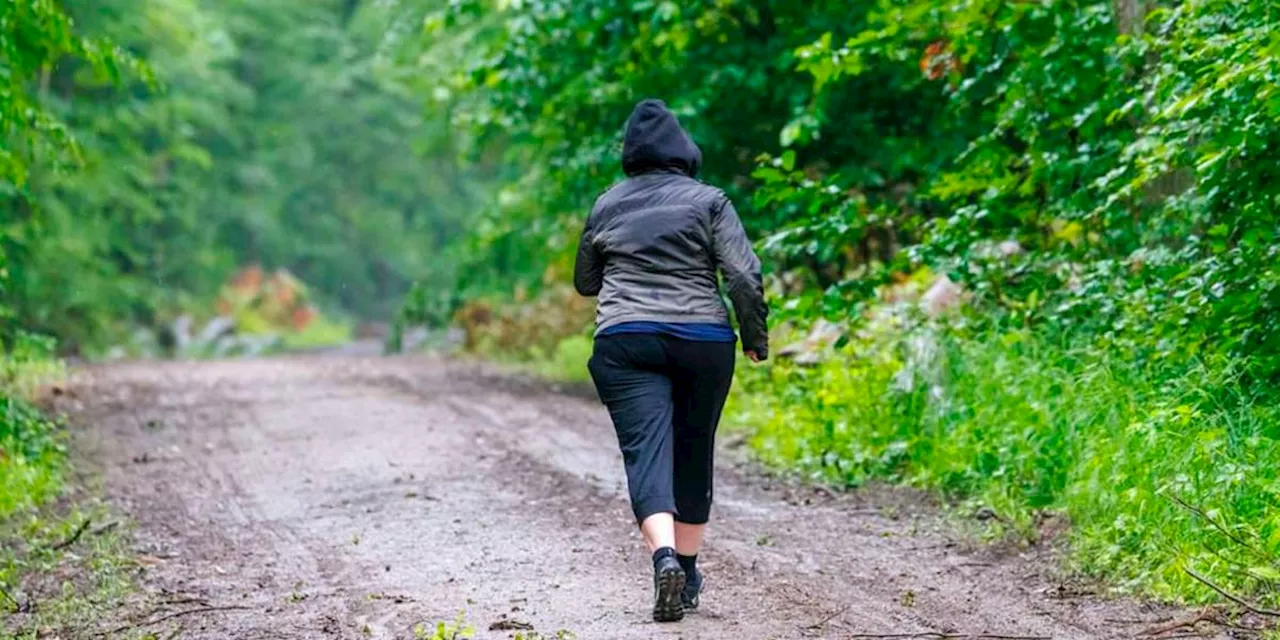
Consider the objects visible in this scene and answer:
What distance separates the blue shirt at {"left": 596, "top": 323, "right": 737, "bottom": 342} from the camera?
19.4 ft

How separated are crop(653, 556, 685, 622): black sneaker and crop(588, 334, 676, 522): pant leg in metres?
0.23

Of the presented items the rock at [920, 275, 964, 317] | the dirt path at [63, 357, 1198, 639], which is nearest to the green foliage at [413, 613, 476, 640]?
the dirt path at [63, 357, 1198, 639]

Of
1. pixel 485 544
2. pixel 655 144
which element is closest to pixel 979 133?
pixel 485 544

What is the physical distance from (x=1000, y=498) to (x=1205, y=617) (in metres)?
2.50

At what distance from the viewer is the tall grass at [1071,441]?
6320mm

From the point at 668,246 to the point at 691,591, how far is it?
1376 mm

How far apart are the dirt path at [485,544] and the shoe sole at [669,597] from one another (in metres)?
0.06

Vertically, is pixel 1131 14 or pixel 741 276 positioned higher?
pixel 1131 14

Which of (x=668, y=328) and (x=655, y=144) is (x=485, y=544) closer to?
(x=668, y=328)

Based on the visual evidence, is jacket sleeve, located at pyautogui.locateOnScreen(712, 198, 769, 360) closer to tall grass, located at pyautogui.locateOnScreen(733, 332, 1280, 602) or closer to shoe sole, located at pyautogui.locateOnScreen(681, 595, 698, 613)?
shoe sole, located at pyautogui.locateOnScreen(681, 595, 698, 613)

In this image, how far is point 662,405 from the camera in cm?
599

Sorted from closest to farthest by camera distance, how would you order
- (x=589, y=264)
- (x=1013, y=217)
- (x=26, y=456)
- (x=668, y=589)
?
(x=668, y=589) < (x=589, y=264) < (x=1013, y=217) < (x=26, y=456)

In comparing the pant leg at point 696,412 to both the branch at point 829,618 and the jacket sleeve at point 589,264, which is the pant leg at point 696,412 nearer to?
the jacket sleeve at point 589,264

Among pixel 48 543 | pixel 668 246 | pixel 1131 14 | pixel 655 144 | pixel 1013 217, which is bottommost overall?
pixel 48 543
